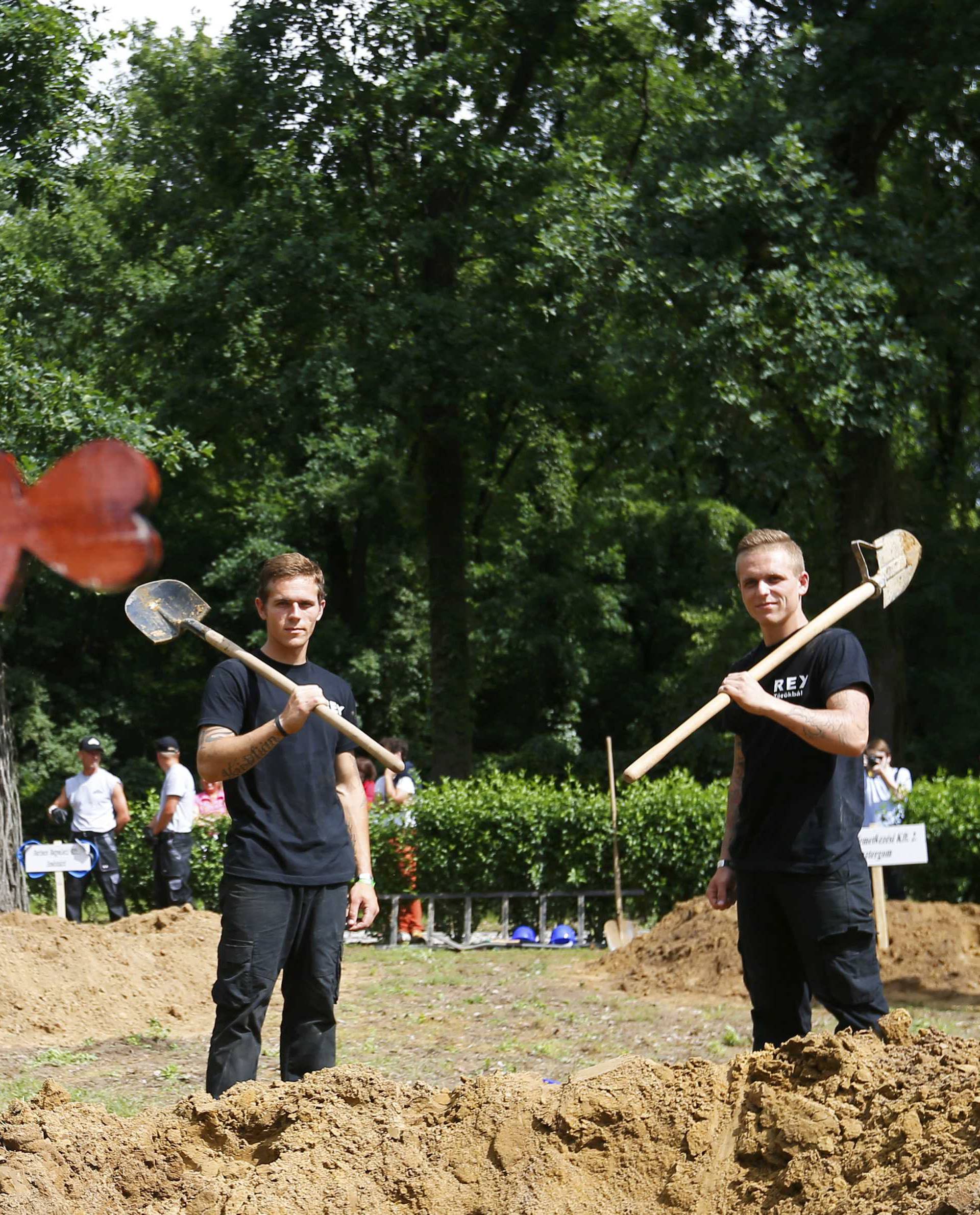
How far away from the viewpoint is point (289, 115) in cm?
1872

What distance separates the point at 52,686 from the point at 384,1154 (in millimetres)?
26250

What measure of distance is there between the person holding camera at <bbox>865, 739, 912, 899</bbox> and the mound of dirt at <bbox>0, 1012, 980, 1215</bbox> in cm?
875

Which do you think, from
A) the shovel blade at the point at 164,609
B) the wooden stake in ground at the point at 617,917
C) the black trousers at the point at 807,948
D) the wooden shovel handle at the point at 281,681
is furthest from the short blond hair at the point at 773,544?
the wooden stake in ground at the point at 617,917

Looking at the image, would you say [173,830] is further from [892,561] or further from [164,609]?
[892,561]

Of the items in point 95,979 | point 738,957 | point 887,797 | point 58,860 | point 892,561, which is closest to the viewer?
point 892,561

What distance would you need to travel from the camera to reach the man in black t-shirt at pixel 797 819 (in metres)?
3.96

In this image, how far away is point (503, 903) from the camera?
1337 centimetres

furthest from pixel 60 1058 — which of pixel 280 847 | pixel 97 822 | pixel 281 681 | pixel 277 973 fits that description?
pixel 97 822

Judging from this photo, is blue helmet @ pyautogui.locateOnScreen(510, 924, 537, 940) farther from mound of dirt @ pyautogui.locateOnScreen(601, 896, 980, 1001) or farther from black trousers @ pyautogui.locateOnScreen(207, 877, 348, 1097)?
black trousers @ pyautogui.locateOnScreen(207, 877, 348, 1097)

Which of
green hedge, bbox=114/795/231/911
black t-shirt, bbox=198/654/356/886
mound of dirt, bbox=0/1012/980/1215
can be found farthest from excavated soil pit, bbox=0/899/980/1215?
green hedge, bbox=114/795/231/911

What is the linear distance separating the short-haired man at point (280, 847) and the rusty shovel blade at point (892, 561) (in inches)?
71.8

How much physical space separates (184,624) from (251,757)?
1.46ft

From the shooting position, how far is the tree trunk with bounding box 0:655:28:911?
11.4 metres

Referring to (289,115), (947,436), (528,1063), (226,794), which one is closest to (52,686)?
(289,115)
